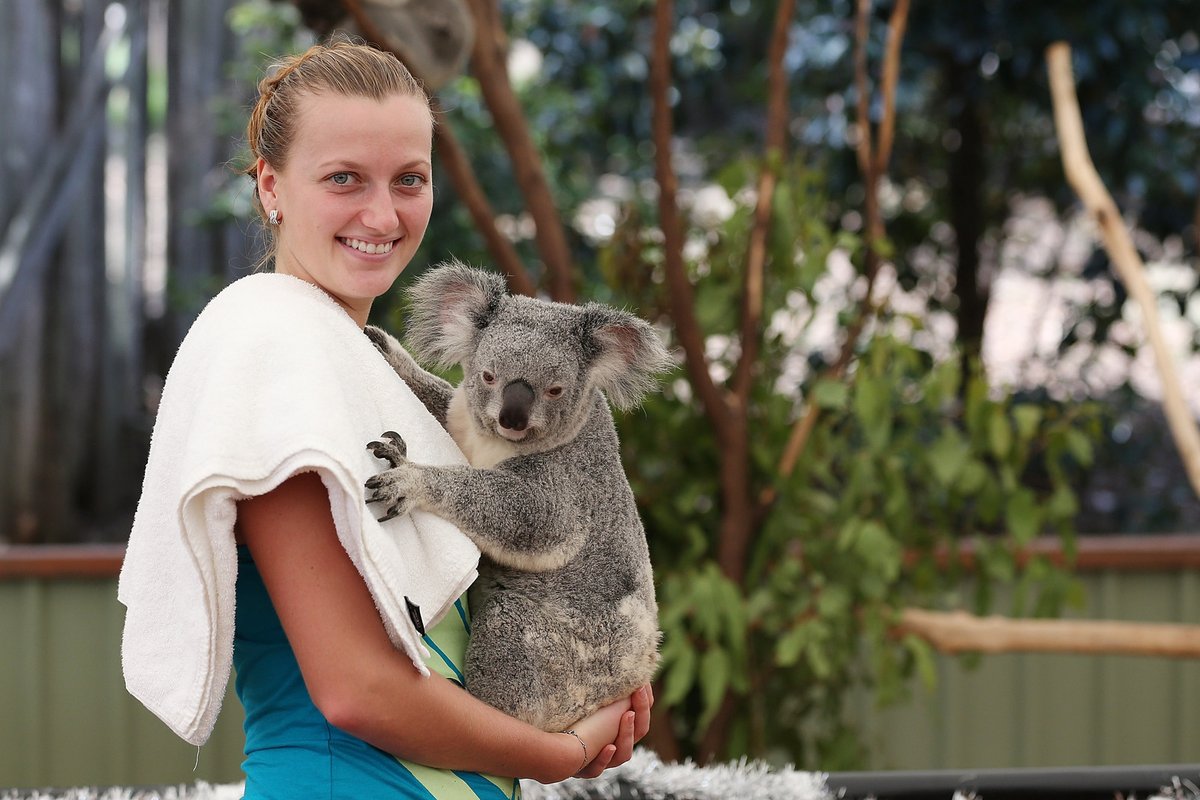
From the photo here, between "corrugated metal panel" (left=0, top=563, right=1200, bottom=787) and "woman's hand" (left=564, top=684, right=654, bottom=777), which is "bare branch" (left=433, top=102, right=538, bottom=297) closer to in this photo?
"woman's hand" (left=564, top=684, right=654, bottom=777)

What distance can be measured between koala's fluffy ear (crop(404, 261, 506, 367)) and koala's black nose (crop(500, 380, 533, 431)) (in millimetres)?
103

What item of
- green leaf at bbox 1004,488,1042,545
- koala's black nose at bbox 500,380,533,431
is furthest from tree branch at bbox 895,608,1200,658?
koala's black nose at bbox 500,380,533,431

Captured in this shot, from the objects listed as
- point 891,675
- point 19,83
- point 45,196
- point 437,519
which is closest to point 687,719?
point 891,675

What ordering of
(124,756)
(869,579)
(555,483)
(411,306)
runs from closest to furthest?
1. (555,483)
2. (411,306)
3. (869,579)
4. (124,756)

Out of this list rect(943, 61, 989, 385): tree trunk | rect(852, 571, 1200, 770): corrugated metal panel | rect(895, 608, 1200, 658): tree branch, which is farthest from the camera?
rect(943, 61, 989, 385): tree trunk

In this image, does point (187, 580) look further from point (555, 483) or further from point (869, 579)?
point (869, 579)

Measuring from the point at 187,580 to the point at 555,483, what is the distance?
337 mm

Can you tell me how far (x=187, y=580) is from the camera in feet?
2.64

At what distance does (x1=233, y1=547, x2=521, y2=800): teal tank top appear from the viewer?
2.71 ft

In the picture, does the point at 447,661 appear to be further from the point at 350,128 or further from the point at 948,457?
the point at 948,457

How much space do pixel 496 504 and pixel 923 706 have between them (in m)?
2.36

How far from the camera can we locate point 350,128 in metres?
0.85

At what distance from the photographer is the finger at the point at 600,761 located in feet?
3.31

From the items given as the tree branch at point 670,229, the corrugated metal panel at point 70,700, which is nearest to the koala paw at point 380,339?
the tree branch at point 670,229
